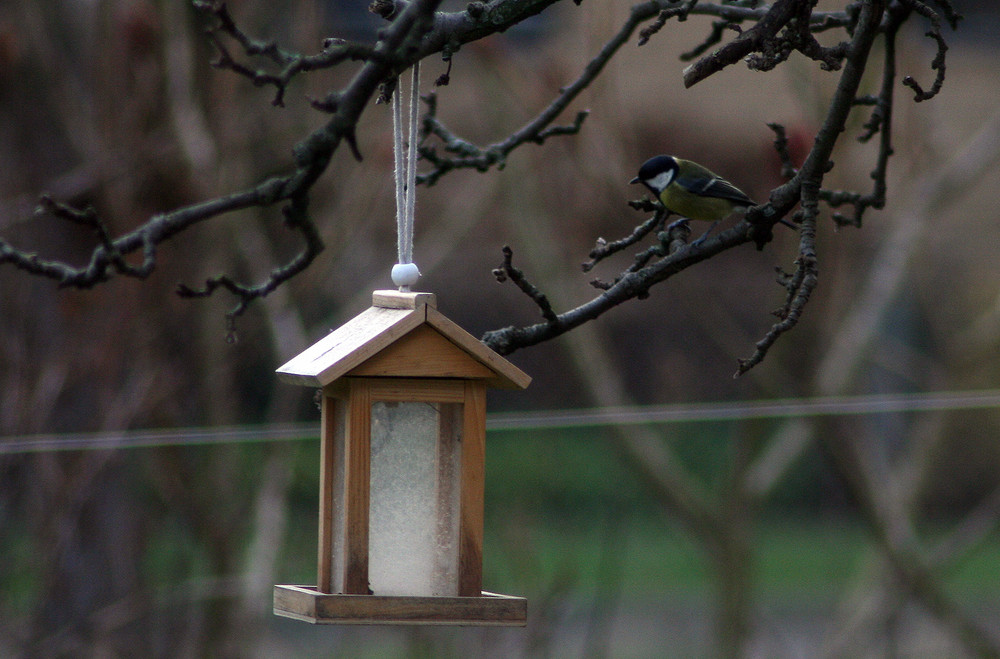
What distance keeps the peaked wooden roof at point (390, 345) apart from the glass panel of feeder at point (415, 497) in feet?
0.38

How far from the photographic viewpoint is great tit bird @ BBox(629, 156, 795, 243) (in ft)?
8.96

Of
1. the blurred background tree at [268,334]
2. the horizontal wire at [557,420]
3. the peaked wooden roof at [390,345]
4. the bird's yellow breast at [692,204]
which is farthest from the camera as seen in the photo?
the blurred background tree at [268,334]

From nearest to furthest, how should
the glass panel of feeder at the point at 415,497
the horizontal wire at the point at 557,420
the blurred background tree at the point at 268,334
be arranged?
the glass panel of feeder at the point at 415,497 < the horizontal wire at the point at 557,420 < the blurred background tree at the point at 268,334

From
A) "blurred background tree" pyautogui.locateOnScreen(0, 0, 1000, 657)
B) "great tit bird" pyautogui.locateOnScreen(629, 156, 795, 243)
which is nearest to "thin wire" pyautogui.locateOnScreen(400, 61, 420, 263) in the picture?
"great tit bird" pyautogui.locateOnScreen(629, 156, 795, 243)

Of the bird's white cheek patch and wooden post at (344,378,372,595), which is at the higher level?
the bird's white cheek patch

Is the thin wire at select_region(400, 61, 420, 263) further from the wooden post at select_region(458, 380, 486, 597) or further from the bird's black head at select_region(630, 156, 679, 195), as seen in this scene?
the bird's black head at select_region(630, 156, 679, 195)

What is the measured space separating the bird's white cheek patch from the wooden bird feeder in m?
1.28

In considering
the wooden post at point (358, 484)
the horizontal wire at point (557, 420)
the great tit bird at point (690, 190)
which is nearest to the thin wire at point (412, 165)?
the wooden post at point (358, 484)

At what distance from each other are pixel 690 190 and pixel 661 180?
10 centimetres

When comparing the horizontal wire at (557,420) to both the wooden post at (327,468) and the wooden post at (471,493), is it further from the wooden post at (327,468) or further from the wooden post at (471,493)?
the wooden post at (471,493)

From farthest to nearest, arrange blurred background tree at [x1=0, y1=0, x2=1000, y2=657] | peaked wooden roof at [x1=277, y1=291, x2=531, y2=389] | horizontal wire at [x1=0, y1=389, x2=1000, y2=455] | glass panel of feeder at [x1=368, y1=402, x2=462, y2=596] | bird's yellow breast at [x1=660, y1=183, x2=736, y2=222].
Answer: blurred background tree at [x1=0, y1=0, x2=1000, y2=657], horizontal wire at [x1=0, y1=389, x2=1000, y2=455], bird's yellow breast at [x1=660, y1=183, x2=736, y2=222], glass panel of feeder at [x1=368, y1=402, x2=462, y2=596], peaked wooden roof at [x1=277, y1=291, x2=531, y2=389]

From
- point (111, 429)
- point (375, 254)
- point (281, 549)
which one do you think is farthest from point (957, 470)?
point (111, 429)

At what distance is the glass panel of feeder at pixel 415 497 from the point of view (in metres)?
1.65

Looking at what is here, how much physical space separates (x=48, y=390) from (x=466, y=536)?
2.87 meters
